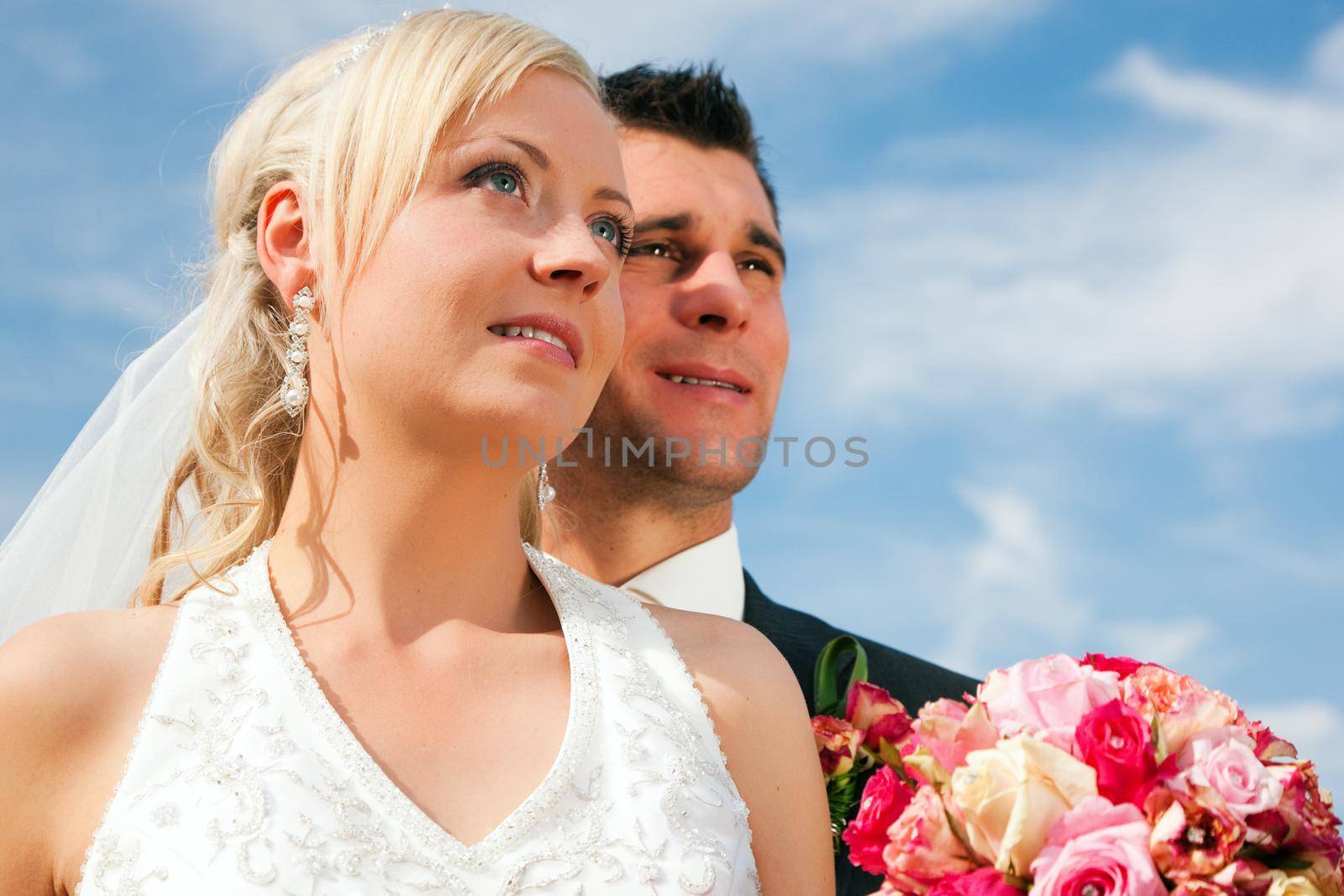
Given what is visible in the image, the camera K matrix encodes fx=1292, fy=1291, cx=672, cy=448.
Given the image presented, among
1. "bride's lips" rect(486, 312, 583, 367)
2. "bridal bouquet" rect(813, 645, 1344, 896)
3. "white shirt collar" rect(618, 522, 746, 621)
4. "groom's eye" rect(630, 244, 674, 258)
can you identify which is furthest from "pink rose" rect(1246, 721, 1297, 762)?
"groom's eye" rect(630, 244, 674, 258)

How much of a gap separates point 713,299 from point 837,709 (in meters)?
2.11

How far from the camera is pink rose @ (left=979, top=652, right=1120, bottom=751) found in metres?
3.02

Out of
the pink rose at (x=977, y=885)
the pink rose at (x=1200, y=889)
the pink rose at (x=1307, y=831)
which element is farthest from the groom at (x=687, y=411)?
the pink rose at (x=1200, y=889)

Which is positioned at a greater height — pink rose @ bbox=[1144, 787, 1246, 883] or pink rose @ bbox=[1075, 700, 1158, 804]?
pink rose @ bbox=[1075, 700, 1158, 804]

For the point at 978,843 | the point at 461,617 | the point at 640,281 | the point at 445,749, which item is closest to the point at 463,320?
the point at 461,617

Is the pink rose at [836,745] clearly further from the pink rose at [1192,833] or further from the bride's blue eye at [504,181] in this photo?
the bride's blue eye at [504,181]

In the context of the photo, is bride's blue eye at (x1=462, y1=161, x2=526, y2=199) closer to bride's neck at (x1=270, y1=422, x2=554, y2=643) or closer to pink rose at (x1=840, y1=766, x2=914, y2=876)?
bride's neck at (x1=270, y1=422, x2=554, y2=643)

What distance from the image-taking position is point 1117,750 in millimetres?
2877

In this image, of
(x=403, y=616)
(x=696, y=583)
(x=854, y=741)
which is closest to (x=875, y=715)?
(x=854, y=741)

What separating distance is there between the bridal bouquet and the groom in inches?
99.1

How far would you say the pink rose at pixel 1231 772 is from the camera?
9.25 feet

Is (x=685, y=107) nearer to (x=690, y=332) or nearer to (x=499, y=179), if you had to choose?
(x=690, y=332)

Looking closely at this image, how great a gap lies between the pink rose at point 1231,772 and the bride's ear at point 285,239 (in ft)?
8.61

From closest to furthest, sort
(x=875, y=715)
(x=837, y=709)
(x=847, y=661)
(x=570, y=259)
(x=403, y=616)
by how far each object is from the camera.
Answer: (x=570, y=259), (x=403, y=616), (x=875, y=715), (x=837, y=709), (x=847, y=661)
